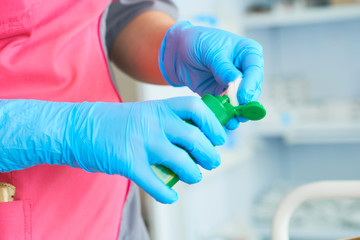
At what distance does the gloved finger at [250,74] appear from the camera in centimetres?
59

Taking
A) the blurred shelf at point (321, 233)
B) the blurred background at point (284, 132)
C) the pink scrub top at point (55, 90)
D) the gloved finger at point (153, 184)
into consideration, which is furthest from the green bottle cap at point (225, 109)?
the blurred shelf at point (321, 233)

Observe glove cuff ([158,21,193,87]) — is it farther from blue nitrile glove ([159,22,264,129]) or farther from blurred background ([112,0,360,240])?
blurred background ([112,0,360,240])

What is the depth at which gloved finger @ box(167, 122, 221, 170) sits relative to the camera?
1.71 ft

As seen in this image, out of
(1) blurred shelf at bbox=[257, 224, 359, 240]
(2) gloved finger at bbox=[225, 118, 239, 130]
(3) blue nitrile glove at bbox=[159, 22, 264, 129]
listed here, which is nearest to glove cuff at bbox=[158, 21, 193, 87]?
(3) blue nitrile glove at bbox=[159, 22, 264, 129]

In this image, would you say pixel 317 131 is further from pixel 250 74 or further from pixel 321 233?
pixel 250 74

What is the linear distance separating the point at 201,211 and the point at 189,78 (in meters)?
1.23

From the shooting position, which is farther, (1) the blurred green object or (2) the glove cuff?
(2) the glove cuff

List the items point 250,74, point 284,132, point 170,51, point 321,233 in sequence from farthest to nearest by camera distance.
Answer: point 284,132, point 321,233, point 170,51, point 250,74

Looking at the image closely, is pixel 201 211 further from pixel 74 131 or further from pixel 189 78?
pixel 74 131

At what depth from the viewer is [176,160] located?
0.52m

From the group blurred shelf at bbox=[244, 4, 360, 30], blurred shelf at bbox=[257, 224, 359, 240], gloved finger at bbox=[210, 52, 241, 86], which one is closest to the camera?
gloved finger at bbox=[210, 52, 241, 86]

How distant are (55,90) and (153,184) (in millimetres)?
272

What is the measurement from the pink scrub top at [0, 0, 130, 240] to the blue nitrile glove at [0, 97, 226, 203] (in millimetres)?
115

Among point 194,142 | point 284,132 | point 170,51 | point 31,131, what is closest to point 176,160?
point 194,142
